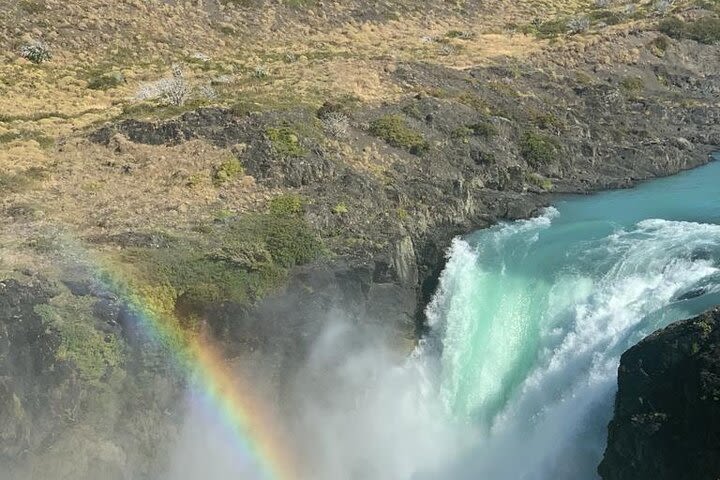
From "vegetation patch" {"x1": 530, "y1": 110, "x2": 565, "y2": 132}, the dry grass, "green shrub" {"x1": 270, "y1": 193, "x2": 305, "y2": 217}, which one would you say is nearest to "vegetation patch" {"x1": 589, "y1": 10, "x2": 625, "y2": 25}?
the dry grass

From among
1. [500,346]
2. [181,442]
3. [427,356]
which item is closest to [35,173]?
[181,442]

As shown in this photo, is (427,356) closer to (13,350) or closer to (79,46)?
(13,350)

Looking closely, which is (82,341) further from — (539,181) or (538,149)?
(538,149)

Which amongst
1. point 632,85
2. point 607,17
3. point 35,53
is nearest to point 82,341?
point 35,53

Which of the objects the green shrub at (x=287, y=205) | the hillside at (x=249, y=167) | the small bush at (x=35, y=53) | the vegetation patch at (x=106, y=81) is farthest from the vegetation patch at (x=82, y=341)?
the small bush at (x=35, y=53)

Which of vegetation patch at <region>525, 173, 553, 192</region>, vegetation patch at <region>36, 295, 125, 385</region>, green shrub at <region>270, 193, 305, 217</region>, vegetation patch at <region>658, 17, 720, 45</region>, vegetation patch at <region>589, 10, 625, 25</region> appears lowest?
vegetation patch at <region>525, 173, 553, 192</region>

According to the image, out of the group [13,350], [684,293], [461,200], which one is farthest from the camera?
[461,200]

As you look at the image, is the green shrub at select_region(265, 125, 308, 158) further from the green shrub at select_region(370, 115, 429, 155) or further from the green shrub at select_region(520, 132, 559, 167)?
the green shrub at select_region(520, 132, 559, 167)
